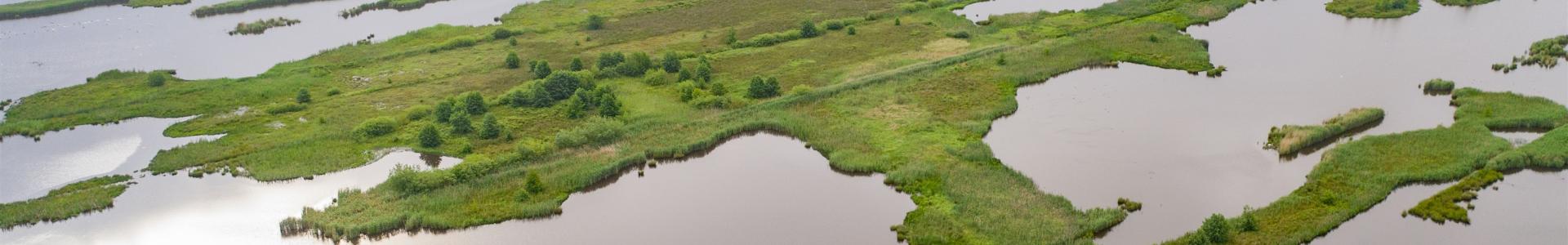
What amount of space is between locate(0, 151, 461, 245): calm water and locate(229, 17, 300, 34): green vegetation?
3686 centimetres

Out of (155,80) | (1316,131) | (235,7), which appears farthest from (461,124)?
(235,7)

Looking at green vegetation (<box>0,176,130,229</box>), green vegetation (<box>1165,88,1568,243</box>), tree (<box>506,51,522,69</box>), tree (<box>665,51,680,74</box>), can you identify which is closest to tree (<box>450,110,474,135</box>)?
green vegetation (<box>0,176,130,229</box>)

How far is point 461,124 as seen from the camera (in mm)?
53594

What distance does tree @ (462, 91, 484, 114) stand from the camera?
57.3 metres

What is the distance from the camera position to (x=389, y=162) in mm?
50781

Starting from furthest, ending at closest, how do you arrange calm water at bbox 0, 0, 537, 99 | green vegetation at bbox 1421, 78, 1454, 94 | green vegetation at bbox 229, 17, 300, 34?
green vegetation at bbox 229, 17, 300, 34 < calm water at bbox 0, 0, 537, 99 < green vegetation at bbox 1421, 78, 1454, 94

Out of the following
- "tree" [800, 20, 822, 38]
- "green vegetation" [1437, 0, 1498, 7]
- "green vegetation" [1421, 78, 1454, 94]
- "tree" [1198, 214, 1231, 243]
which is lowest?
"tree" [1198, 214, 1231, 243]

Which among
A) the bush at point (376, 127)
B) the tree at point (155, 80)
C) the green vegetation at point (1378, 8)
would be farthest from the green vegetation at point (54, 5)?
the green vegetation at point (1378, 8)

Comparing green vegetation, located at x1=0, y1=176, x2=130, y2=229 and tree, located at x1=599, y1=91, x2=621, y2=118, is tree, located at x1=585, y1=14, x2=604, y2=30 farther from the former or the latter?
green vegetation, located at x1=0, y1=176, x2=130, y2=229

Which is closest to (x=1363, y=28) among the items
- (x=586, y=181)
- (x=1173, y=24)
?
(x=1173, y=24)

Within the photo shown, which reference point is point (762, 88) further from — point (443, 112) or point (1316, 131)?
point (1316, 131)

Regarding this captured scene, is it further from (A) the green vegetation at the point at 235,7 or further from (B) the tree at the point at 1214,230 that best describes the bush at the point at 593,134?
(A) the green vegetation at the point at 235,7

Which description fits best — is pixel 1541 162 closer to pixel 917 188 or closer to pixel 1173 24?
pixel 917 188

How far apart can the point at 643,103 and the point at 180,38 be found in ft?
145
